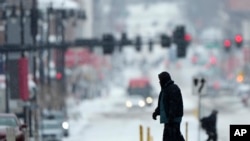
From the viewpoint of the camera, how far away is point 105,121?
7331 cm

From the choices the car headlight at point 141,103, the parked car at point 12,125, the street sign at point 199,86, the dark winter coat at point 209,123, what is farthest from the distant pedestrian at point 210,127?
the car headlight at point 141,103

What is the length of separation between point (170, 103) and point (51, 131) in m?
27.5

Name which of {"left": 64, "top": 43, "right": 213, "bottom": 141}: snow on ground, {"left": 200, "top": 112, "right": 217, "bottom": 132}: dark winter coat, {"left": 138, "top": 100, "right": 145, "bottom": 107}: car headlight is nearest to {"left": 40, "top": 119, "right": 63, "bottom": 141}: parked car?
{"left": 64, "top": 43, "right": 213, "bottom": 141}: snow on ground

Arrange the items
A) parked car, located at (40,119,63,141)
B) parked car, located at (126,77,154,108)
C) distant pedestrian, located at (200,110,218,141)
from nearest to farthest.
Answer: distant pedestrian, located at (200,110,218,141), parked car, located at (40,119,63,141), parked car, located at (126,77,154,108)

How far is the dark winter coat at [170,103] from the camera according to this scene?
19.3m

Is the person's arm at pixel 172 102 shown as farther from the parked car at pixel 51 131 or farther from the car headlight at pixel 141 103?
the car headlight at pixel 141 103

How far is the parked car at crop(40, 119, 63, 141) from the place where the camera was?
45.9 meters

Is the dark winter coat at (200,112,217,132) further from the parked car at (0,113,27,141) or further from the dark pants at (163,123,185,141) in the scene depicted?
the dark pants at (163,123,185,141)

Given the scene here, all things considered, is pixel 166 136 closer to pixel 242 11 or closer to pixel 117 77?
pixel 242 11

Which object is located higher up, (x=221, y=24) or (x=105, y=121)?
(x=221, y=24)

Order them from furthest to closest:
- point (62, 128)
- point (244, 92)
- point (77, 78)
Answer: point (77, 78) → point (244, 92) → point (62, 128)

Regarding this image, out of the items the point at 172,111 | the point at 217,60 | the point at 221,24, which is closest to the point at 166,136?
the point at 172,111

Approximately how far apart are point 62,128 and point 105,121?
26.2 metres

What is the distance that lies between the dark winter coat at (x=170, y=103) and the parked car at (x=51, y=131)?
26495 millimetres
